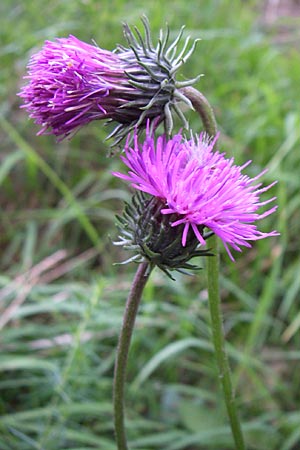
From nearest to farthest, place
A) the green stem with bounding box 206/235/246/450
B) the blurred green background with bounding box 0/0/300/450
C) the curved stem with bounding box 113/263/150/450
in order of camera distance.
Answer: the curved stem with bounding box 113/263/150/450, the green stem with bounding box 206/235/246/450, the blurred green background with bounding box 0/0/300/450

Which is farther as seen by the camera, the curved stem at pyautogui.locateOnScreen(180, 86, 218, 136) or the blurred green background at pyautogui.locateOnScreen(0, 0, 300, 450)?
the blurred green background at pyautogui.locateOnScreen(0, 0, 300, 450)

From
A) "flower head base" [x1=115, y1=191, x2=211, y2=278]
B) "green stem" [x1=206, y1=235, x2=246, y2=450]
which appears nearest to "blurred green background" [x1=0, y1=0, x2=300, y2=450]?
"green stem" [x1=206, y1=235, x2=246, y2=450]

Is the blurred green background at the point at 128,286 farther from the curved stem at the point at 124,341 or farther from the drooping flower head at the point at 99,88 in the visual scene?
the drooping flower head at the point at 99,88

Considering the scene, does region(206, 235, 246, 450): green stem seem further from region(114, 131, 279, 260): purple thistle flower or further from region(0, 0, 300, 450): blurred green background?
region(0, 0, 300, 450): blurred green background

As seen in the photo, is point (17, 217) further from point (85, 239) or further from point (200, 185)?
point (200, 185)

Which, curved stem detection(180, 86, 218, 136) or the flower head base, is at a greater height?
curved stem detection(180, 86, 218, 136)

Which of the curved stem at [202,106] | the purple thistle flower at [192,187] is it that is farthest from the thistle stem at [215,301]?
the purple thistle flower at [192,187]

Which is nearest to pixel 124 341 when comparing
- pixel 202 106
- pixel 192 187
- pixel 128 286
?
pixel 192 187
